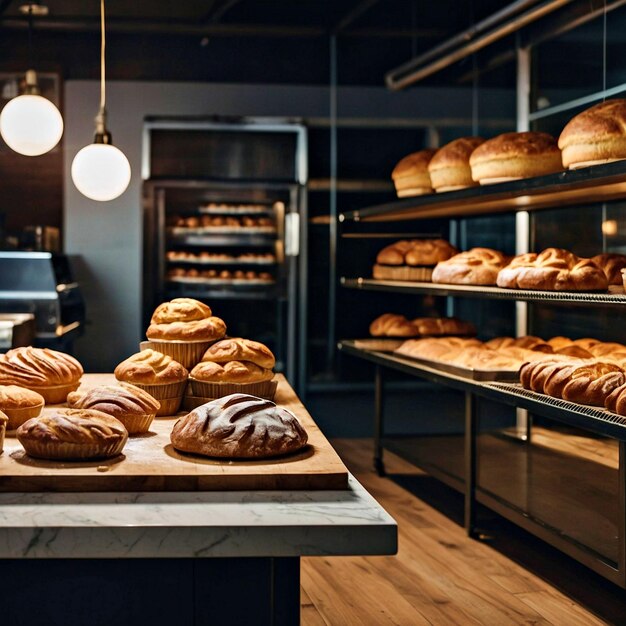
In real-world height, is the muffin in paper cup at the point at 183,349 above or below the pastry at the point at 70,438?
above

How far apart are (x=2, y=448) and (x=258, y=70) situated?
498 cm

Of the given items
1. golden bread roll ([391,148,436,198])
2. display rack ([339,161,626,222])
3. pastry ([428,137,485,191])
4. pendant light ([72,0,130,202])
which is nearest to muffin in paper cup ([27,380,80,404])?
pendant light ([72,0,130,202])

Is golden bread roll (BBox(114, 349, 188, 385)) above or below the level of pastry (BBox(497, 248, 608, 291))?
below

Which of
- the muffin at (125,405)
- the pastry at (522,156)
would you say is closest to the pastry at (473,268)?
the pastry at (522,156)

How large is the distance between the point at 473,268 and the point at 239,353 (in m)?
1.98

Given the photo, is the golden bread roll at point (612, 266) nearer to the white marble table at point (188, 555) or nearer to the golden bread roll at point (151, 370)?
the golden bread roll at point (151, 370)

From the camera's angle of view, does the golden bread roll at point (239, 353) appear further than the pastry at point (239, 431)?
Yes

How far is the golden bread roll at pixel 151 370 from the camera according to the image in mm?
2377

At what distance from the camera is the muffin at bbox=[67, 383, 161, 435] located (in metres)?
2.09

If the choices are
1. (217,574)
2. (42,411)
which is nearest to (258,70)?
(42,411)

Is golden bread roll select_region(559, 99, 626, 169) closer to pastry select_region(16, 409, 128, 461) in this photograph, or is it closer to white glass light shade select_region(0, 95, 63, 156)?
white glass light shade select_region(0, 95, 63, 156)

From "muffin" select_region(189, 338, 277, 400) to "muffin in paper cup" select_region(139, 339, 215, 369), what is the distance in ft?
0.19

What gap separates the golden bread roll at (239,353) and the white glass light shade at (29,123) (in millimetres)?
932

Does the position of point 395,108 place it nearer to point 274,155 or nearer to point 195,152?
point 274,155
